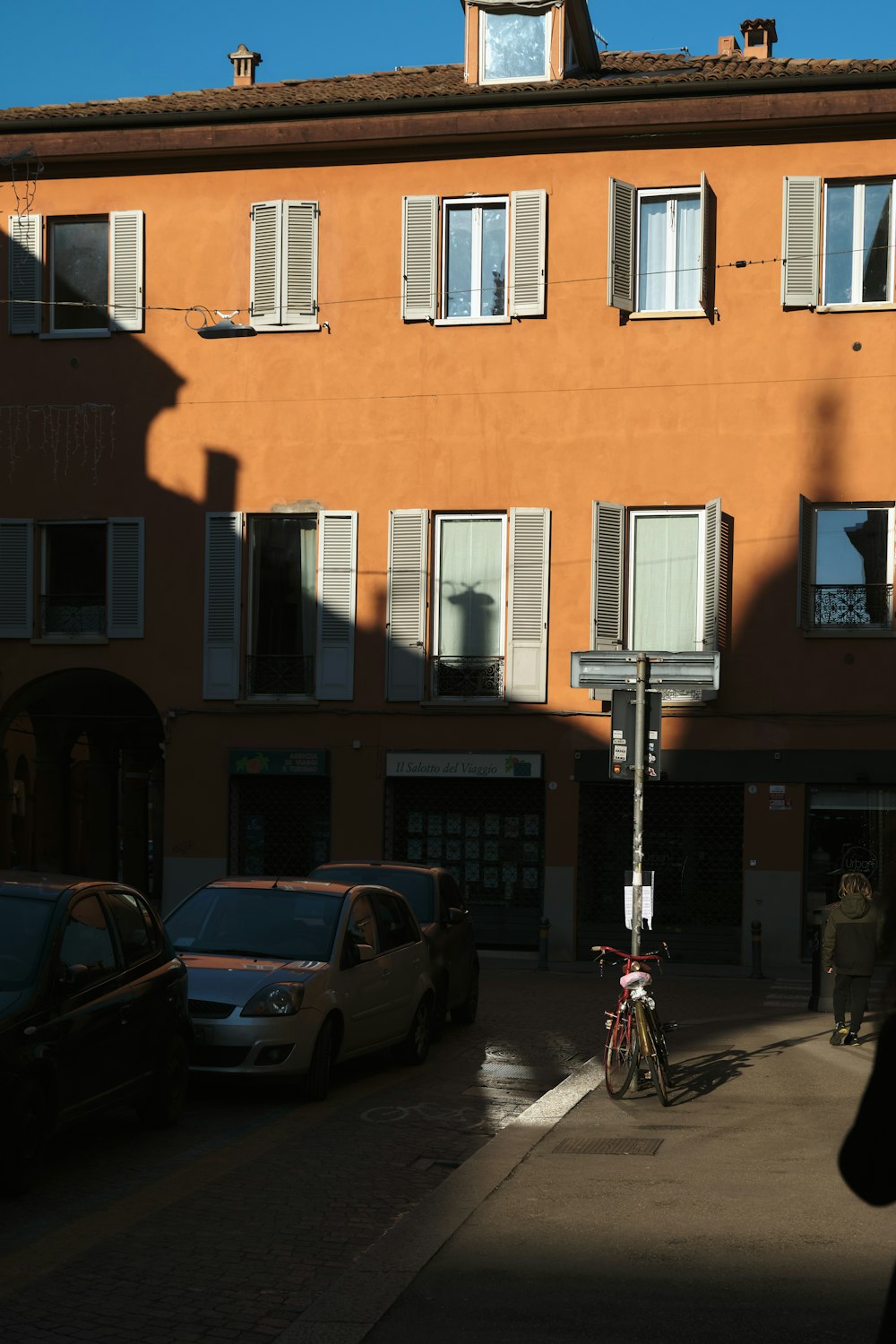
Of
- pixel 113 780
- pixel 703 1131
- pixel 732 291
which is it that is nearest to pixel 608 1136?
pixel 703 1131

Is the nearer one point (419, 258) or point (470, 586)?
point (470, 586)

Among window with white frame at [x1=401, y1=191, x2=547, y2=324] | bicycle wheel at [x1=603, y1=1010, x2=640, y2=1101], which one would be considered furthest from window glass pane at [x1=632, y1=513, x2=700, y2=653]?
bicycle wheel at [x1=603, y1=1010, x2=640, y2=1101]

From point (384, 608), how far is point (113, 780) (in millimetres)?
11919

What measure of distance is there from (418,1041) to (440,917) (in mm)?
2304

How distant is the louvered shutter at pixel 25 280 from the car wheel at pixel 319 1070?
1893 cm

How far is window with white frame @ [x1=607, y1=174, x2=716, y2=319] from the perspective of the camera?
27.0 meters

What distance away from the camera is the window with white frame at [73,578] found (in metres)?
28.5

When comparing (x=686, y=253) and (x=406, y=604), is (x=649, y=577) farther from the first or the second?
(x=686, y=253)

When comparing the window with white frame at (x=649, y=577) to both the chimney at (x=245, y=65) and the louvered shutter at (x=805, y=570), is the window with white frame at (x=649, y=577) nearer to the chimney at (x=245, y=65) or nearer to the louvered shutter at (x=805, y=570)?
the louvered shutter at (x=805, y=570)

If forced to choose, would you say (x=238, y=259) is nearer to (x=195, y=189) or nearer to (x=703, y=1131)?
(x=195, y=189)

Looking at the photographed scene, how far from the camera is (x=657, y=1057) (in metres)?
12.6

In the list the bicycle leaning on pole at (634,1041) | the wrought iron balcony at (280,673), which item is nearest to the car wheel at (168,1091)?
the bicycle leaning on pole at (634,1041)

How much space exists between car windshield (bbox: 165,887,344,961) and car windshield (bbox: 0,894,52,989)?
3.37m

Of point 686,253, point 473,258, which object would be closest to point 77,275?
point 473,258
